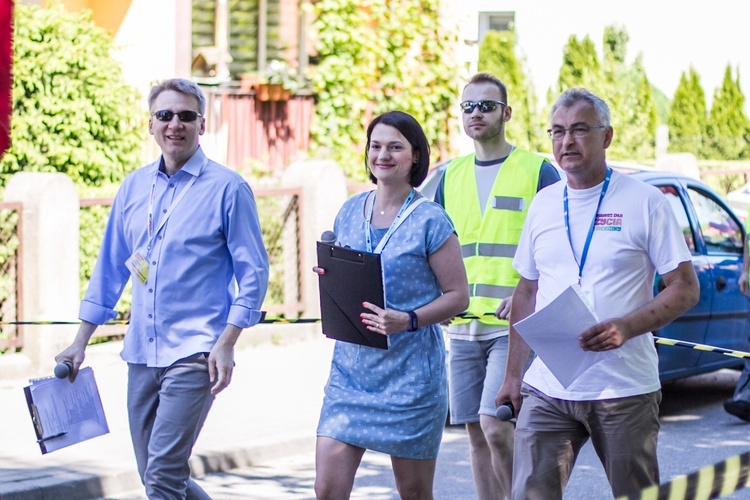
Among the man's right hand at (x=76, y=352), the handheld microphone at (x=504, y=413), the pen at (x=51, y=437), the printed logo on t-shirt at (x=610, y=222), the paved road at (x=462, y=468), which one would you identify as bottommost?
the paved road at (x=462, y=468)

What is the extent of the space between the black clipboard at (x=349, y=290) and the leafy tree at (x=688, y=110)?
32.6m

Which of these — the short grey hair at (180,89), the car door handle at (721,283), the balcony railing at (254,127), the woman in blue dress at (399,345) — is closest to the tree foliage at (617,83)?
the balcony railing at (254,127)

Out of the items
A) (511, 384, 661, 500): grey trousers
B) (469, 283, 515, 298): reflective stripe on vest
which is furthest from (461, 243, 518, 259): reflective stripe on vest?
(511, 384, 661, 500): grey trousers

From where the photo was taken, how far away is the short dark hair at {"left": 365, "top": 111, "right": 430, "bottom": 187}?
203 inches

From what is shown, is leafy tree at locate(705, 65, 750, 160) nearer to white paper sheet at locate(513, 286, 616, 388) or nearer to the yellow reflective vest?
the yellow reflective vest

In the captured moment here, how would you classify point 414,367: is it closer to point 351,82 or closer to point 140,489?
point 140,489

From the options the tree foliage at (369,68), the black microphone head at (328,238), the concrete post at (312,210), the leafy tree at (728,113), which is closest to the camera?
the black microphone head at (328,238)

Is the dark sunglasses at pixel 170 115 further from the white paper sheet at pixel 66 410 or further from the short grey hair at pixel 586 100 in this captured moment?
the short grey hair at pixel 586 100

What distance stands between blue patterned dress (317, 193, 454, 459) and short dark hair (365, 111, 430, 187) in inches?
6.4

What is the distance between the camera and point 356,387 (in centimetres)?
507

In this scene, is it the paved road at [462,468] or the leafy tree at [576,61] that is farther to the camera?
the leafy tree at [576,61]

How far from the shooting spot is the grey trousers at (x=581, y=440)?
4645mm

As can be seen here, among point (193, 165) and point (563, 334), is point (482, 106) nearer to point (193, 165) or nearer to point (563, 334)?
point (193, 165)

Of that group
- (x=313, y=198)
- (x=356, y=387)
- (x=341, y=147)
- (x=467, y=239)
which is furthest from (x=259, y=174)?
(x=356, y=387)
